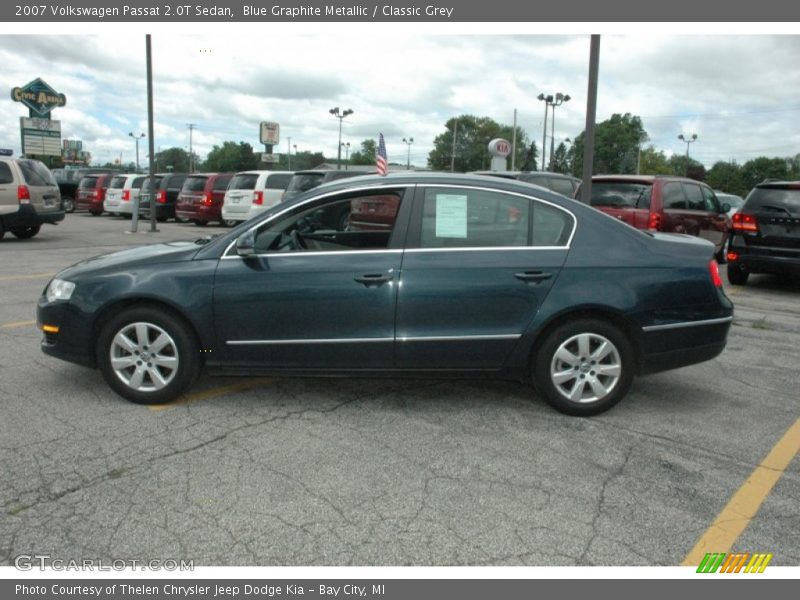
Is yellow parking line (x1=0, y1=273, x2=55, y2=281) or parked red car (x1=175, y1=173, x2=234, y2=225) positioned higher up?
parked red car (x1=175, y1=173, x2=234, y2=225)

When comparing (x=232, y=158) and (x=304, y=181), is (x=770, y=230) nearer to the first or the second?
(x=304, y=181)

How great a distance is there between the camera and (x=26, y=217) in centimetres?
1479

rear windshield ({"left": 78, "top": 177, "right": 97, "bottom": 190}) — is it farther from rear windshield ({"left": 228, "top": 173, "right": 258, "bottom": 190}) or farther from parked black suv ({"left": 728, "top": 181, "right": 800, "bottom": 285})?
parked black suv ({"left": 728, "top": 181, "right": 800, "bottom": 285})

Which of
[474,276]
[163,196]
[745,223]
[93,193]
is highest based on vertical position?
[93,193]

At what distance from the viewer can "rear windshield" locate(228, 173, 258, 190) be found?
20.1 meters

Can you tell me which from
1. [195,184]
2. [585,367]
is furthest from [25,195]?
[585,367]

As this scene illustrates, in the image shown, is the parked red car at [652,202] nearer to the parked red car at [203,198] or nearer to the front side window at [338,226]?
the front side window at [338,226]

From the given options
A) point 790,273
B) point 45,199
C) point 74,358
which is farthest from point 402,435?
point 45,199

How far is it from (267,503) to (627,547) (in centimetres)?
169

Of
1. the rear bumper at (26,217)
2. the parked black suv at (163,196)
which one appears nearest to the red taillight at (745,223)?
the rear bumper at (26,217)

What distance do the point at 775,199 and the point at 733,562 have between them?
8.61 metres

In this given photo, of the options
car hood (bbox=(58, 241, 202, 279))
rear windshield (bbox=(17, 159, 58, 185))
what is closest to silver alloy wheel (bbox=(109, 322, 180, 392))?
car hood (bbox=(58, 241, 202, 279))

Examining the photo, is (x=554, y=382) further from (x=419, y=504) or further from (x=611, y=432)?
A: (x=419, y=504)

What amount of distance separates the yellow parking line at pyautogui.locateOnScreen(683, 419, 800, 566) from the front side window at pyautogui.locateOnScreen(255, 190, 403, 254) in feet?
8.22
